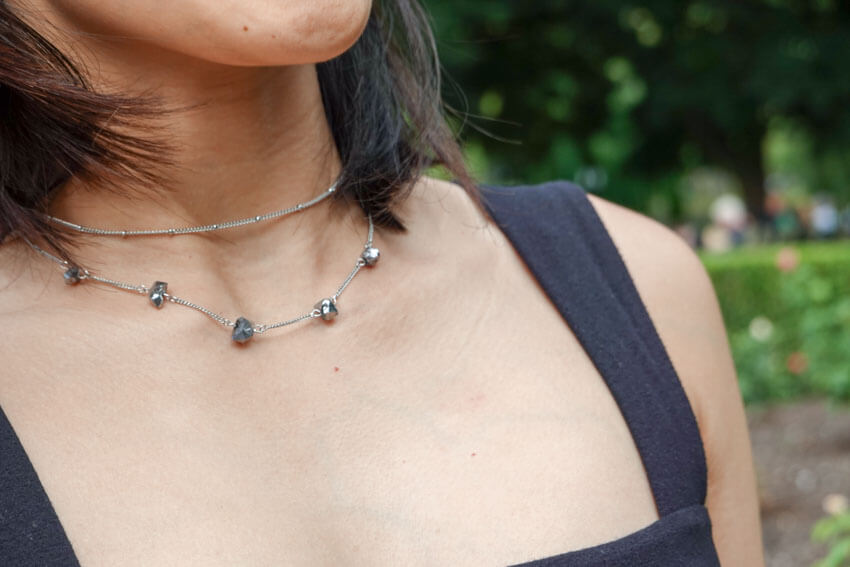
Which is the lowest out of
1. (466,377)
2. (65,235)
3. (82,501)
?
(466,377)

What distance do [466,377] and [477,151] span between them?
1732 centimetres

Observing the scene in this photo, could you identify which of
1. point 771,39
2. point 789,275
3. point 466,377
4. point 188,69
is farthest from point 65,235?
point 771,39

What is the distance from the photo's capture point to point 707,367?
1.57m

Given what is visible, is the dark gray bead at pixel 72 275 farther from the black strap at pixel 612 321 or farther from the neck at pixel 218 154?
the black strap at pixel 612 321

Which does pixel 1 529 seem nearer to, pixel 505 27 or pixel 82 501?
pixel 82 501

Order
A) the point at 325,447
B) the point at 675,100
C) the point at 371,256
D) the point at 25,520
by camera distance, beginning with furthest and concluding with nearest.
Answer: the point at 675,100, the point at 371,256, the point at 325,447, the point at 25,520

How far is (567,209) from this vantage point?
5.56 feet

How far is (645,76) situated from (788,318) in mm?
10355

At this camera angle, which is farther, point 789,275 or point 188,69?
point 789,275

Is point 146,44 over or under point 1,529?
over

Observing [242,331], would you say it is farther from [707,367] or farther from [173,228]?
[707,367]

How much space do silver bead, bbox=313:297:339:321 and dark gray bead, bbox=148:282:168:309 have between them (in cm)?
20

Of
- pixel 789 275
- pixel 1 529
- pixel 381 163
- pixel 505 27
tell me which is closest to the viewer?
pixel 1 529

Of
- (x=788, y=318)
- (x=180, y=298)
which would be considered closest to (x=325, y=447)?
(x=180, y=298)
